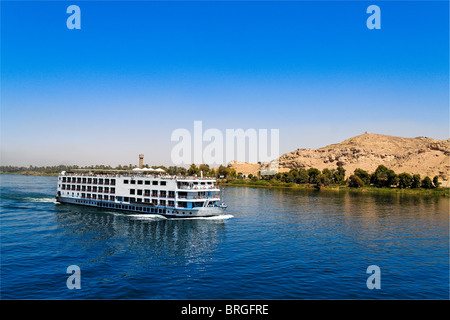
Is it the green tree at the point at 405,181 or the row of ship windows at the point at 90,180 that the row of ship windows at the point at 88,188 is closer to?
the row of ship windows at the point at 90,180

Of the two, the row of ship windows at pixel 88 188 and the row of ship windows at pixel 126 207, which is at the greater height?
the row of ship windows at pixel 88 188

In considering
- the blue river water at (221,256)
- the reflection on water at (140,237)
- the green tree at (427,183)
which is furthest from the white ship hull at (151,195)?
→ the green tree at (427,183)

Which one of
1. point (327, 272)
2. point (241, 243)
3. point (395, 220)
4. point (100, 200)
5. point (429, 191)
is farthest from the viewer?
point (429, 191)

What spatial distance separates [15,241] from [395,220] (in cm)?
7255

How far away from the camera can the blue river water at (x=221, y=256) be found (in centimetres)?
2991

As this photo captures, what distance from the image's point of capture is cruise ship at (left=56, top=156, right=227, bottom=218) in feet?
213

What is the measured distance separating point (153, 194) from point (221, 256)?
107ft

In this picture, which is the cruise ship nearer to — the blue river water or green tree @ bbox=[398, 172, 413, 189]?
the blue river water

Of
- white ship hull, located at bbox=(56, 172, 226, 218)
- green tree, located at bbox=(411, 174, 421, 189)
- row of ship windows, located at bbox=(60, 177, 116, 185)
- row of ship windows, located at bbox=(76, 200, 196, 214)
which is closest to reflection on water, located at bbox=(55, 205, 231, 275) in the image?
row of ship windows, located at bbox=(76, 200, 196, 214)

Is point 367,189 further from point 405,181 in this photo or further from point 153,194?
point 153,194

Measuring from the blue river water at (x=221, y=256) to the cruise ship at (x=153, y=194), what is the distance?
8.22 ft

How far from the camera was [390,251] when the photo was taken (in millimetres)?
44000
